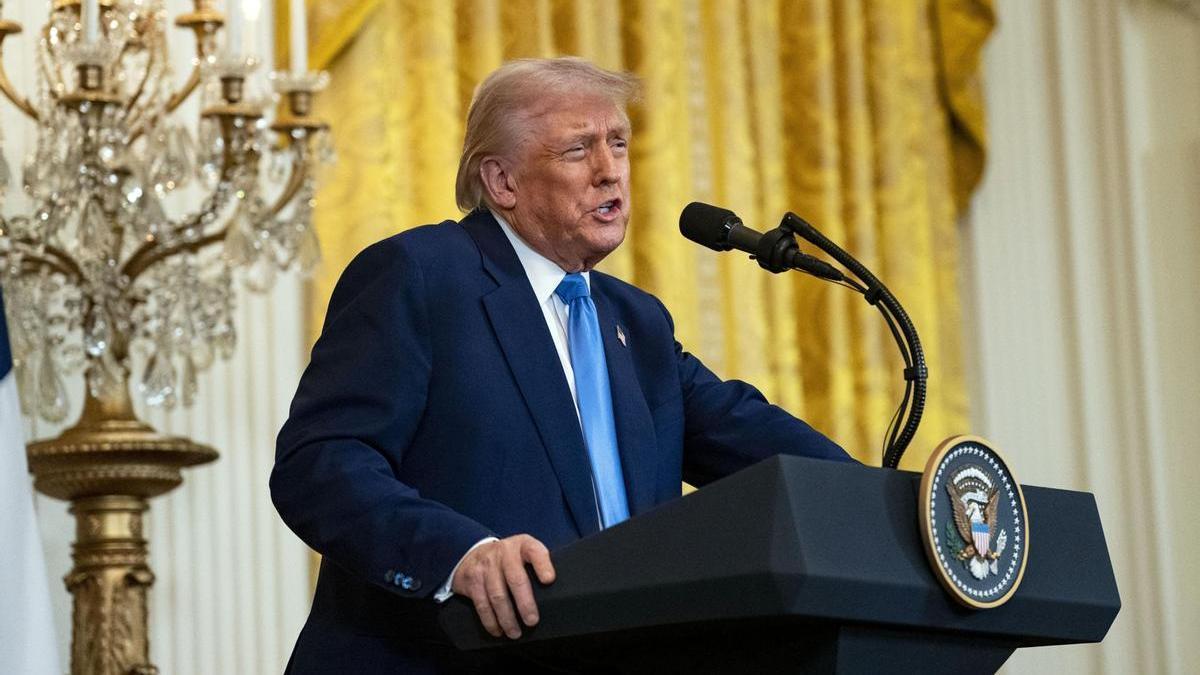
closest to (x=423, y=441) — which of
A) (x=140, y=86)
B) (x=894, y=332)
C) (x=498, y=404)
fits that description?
(x=498, y=404)

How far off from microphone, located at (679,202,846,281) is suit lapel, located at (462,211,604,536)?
0.23 metres

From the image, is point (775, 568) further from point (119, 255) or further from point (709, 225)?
point (119, 255)

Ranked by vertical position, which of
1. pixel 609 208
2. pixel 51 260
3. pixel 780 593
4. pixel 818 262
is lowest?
pixel 780 593

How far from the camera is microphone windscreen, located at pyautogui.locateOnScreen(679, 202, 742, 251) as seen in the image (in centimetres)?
218

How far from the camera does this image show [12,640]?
8.85 ft

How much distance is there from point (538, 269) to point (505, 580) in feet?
2.26

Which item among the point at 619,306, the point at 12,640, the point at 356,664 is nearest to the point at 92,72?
the point at 12,640

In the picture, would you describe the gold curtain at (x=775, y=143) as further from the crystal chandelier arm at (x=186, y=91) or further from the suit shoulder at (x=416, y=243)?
the suit shoulder at (x=416, y=243)

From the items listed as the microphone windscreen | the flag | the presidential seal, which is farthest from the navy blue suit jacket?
the flag

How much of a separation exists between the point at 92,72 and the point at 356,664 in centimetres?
179

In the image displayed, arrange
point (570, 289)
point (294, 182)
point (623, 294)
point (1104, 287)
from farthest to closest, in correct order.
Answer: point (1104, 287) → point (294, 182) → point (623, 294) → point (570, 289)

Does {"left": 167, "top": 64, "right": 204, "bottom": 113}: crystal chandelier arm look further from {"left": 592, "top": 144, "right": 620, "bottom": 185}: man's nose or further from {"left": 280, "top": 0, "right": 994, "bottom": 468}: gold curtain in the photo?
{"left": 592, "top": 144, "right": 620, "bottom": 185}: man's nose

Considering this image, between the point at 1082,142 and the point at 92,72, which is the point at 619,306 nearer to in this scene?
the point at 92,72

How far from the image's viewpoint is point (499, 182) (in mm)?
2492
